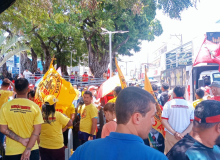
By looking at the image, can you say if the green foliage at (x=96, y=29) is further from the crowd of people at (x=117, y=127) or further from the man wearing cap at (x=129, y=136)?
the man wearing cap at (x=129, y=136)

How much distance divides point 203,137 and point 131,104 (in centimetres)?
94

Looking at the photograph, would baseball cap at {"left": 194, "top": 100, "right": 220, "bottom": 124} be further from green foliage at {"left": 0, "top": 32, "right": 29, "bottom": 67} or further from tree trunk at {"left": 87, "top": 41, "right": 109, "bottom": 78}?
tree trunk at {"left": 87, "top": 41, "right": 109, "bottom": 78}

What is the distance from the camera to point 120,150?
4.56ft

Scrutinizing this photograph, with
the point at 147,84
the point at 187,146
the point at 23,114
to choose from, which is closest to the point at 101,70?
the point at 147,84

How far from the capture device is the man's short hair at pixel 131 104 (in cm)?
152

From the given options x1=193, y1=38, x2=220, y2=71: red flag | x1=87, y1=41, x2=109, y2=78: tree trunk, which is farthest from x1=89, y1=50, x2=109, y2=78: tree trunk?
x1=193, y1=38, x2=220, y2=71: red flag

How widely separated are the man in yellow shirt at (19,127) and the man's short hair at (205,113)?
226cm

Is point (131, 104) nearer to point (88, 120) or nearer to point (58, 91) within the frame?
point (88, 120)

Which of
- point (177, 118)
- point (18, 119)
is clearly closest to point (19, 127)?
point (18, 119)

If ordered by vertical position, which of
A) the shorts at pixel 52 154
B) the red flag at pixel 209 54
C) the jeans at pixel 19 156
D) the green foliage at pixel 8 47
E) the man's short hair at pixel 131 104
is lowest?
the shorts at pixel 52 154

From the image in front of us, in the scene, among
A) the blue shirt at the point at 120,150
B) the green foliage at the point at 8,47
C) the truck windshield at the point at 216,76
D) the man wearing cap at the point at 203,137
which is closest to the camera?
the blue shirt at the point at 120,150

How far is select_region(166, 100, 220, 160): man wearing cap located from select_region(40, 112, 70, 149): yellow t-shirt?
90.7 inches

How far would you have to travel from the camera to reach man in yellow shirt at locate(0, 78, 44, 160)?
10.9ft

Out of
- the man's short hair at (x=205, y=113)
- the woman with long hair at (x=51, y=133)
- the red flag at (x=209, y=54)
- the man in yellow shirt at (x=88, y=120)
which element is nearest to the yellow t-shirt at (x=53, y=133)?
the woman with long hair at (x=51, y=133)
